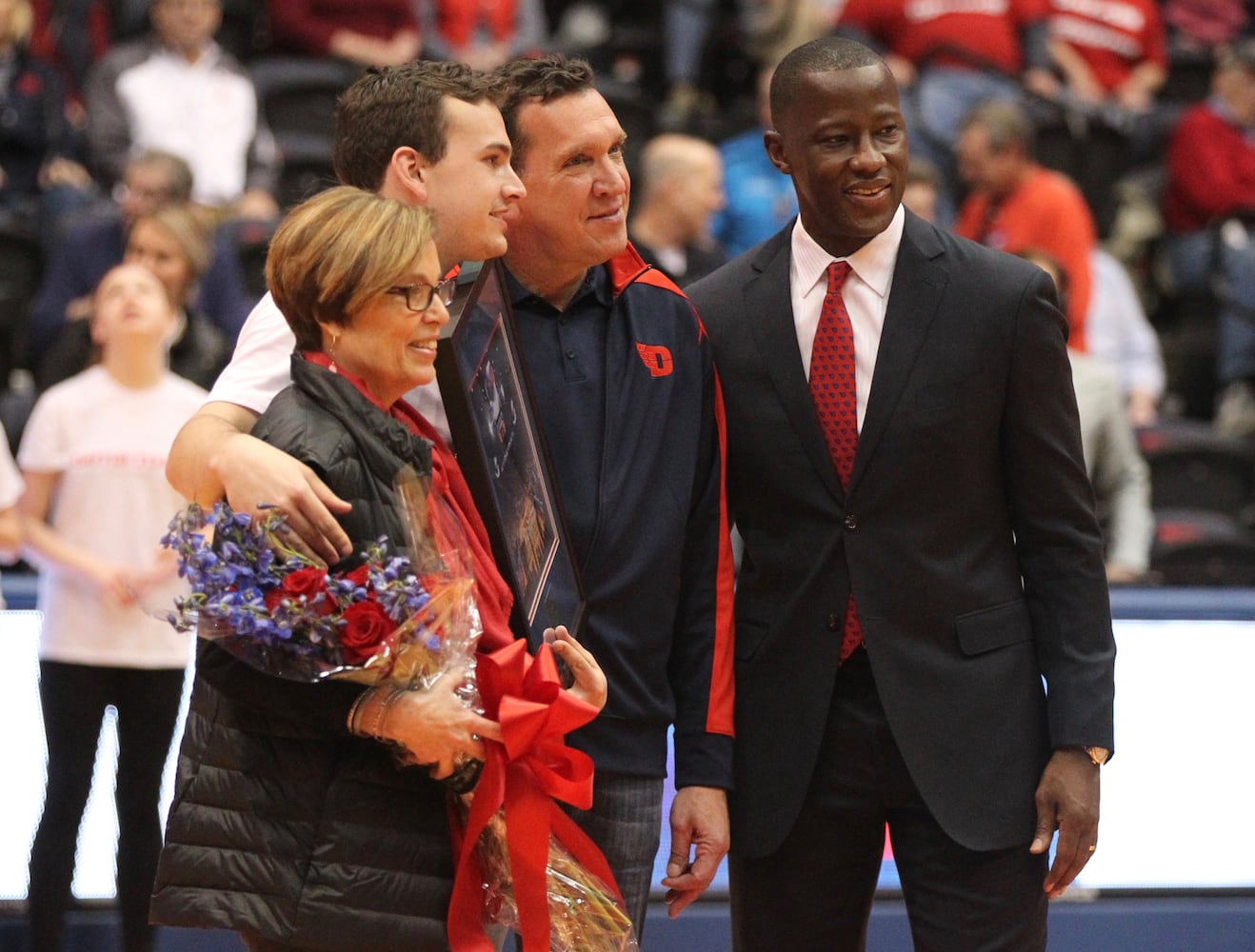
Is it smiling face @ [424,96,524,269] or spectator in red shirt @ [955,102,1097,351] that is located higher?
spectator in red shirt @ [955,102,1097,351]

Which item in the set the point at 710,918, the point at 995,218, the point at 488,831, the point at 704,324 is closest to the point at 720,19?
the point at 995,218

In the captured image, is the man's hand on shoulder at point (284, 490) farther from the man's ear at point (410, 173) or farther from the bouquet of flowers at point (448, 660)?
the man's ear at point (410, 173)

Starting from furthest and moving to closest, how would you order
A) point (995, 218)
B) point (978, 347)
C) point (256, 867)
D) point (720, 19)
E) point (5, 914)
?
point (720, 19) < point (995, 218) < point (5, 914) < point (978, 347) < point (256, 867)

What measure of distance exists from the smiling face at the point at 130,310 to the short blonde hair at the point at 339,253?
2.46 m

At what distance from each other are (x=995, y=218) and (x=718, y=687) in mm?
5226

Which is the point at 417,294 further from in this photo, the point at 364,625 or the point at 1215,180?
the point at 1215,180

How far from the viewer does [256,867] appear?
91.2 inches

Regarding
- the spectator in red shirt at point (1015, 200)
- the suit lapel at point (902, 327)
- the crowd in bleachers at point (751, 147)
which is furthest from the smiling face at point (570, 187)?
the spectator in red shirt at point (1015, 200)

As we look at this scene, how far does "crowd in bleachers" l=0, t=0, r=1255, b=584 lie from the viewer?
6840 millimetres

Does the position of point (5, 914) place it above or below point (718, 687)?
below

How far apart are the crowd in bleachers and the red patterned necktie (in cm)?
306

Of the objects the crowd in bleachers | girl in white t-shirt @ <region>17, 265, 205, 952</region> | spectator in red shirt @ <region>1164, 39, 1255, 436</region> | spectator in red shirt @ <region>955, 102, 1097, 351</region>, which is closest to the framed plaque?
girl in white t-shirt @ <region>17, 265, 205, 952</region>

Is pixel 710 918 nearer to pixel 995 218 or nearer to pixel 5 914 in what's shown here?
pixel 5 914

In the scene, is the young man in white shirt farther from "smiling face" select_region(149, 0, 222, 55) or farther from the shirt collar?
"smiling face" select_region(149, 0, 222, 55)
